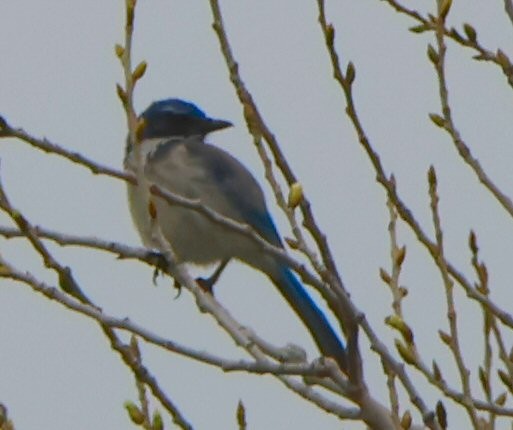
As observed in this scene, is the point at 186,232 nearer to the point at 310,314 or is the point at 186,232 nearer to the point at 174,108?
the point at 310,314

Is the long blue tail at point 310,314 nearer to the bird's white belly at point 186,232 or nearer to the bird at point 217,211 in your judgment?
the bird at point 217,211

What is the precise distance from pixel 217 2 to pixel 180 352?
0.94 m

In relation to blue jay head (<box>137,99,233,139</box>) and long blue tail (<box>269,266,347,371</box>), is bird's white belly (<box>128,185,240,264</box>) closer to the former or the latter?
long blue tail (<box>269,266,347,371</box>)

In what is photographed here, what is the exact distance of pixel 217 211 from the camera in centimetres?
741

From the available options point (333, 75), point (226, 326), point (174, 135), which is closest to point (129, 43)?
point (333, 75)

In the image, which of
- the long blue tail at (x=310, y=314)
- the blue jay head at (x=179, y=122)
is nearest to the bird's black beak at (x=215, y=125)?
the blue jay head at (x=179, y=122)

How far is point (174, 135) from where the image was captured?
8492mm

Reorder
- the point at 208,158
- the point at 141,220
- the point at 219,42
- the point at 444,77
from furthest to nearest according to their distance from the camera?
the point at 208,158, the point at 141,220, the point at 444,77, the point at 219,42

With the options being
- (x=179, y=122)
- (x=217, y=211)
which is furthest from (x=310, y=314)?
(x=179, y=122)

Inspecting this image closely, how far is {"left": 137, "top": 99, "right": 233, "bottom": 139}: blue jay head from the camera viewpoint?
8492 millimetres

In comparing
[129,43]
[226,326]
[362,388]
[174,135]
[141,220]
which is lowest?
[362,388]

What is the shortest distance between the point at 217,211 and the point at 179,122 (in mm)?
1373

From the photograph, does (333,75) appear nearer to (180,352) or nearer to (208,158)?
(180,352)

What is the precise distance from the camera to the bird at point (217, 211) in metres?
7.21
